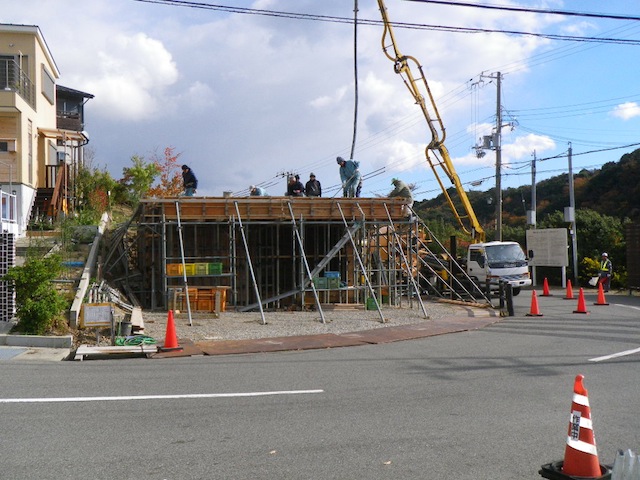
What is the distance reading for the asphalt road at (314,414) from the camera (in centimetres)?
530

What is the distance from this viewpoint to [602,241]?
33.9 metres

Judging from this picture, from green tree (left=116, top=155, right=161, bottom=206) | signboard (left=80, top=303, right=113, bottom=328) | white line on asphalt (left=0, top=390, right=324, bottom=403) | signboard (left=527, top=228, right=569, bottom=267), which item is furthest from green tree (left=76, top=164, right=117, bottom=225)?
signboard (left=527, top=228, right=569, bottom=267)

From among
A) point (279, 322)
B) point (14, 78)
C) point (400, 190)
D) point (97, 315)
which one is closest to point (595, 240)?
point (400, 190)

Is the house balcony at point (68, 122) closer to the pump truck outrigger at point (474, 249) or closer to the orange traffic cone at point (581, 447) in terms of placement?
the pump truck outrigger at point (474, 249)

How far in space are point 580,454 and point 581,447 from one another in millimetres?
51

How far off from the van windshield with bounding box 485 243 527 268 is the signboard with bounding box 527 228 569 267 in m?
5.74

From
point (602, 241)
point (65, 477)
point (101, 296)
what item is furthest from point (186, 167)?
point (602, 241)

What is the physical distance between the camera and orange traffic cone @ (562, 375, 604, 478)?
183 inches

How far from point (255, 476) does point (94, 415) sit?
2.70 m

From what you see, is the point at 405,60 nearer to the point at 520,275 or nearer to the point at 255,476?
the point at 520,275

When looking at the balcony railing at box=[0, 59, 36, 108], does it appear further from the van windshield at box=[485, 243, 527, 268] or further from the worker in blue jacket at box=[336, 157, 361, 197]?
the van windshield at box=[485, 243, 527, 268]

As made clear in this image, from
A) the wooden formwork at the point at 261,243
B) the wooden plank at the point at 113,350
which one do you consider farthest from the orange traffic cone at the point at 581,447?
the wooden formwork at the point at 261,243

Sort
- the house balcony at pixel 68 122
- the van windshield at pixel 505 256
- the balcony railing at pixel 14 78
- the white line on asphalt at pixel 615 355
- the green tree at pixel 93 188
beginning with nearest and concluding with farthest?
the white line on asphalt at pixel 615 355
the balcony railing at pixel 14 78
the van windshield at pixel 505 256
the green tree at pixel 93 188
the house balcony at pixel 68 122

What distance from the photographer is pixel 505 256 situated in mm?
25094
